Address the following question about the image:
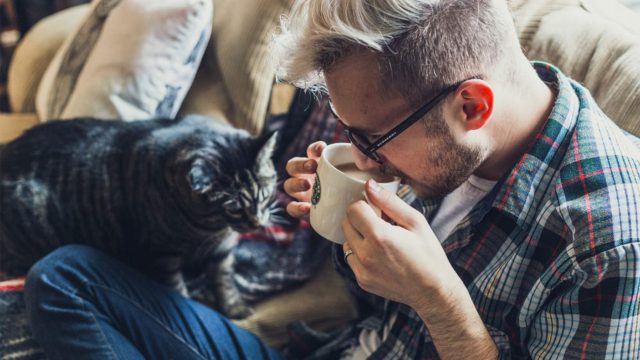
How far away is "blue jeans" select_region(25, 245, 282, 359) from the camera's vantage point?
1.04 meters

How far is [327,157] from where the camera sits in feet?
3.01

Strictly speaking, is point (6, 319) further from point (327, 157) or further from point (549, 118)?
point (549, 118)

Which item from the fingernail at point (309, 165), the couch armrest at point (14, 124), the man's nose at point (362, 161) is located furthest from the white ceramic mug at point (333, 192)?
the couch armrest at point (14, 124)

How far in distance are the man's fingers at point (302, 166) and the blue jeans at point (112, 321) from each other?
1.06 feet

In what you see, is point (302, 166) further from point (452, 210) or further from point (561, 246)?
point (561, 246)

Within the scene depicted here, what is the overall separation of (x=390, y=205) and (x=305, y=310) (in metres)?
0.64

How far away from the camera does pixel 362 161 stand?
0.91 m

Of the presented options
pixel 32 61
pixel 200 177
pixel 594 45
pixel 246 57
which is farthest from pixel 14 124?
pixel 594 45

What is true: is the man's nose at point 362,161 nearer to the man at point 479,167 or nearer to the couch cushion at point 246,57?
the man at point 479,167

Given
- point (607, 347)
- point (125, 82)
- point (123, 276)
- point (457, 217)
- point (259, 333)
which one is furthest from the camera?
point (125, 82)

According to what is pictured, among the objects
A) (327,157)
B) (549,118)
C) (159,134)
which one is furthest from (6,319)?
(549,118)

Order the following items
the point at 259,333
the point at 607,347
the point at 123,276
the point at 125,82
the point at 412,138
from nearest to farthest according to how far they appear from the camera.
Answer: the point at 607,347
the point at 412,138
the point at 123,276
the point at 259,333
the point at 125,82

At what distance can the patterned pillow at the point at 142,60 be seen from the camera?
55.7 inches

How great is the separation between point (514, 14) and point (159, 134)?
82cm
